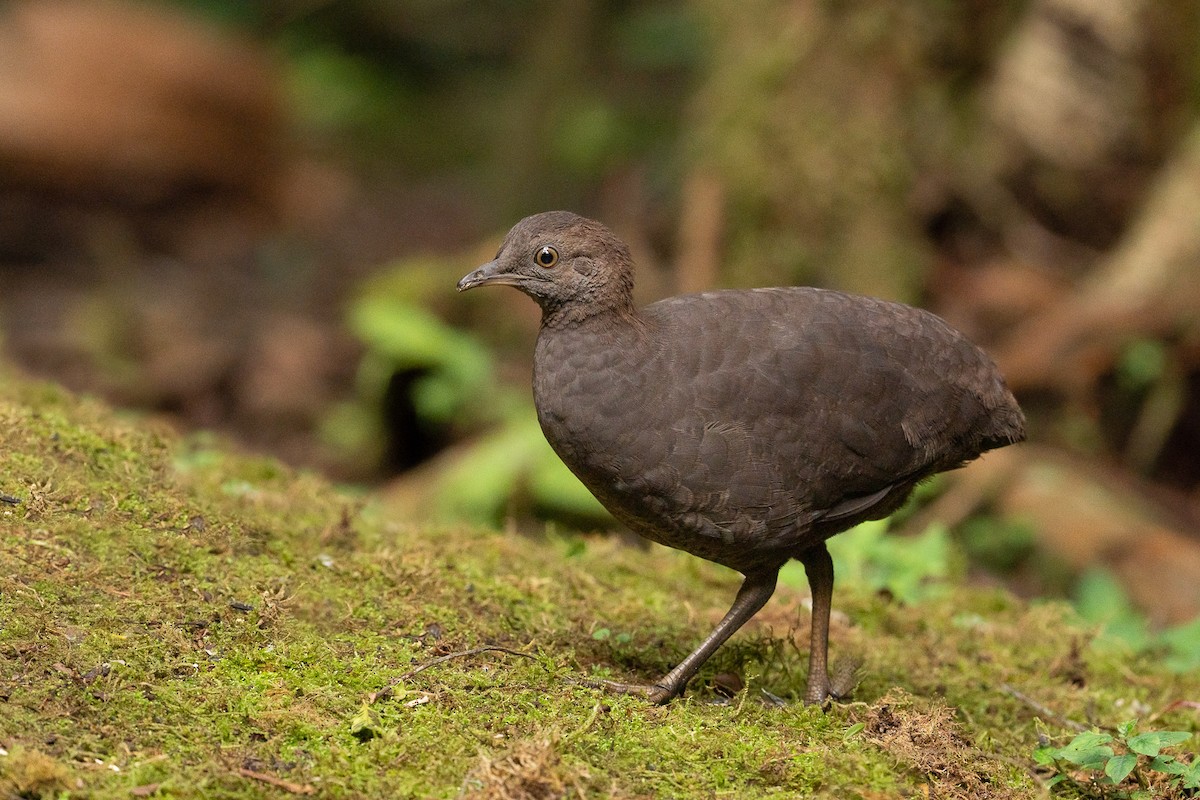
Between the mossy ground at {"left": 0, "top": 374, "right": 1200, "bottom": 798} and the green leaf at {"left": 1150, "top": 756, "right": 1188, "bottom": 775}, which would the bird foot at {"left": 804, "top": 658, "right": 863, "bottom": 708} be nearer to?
the mossy ground at {"left": 0, "top": 374, "right": 1200, "bottom": 798}

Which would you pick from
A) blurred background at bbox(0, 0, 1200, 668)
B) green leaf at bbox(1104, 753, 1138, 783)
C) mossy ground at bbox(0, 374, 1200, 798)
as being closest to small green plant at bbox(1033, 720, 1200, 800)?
green leaf at bbox(1104, 753, 1138, 783)

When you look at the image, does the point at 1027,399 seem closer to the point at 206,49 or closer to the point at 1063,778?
the point at 1063,778

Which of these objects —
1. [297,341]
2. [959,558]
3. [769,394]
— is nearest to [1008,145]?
[959,558]

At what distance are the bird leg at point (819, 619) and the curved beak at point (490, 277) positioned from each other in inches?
57.3

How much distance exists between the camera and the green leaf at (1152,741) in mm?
3934

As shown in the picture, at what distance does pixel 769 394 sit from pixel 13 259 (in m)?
11.1

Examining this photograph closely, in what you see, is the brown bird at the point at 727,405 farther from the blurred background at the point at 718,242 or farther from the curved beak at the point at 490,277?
the blurred background at the point at 718,242

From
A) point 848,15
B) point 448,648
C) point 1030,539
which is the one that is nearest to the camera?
point 448,648

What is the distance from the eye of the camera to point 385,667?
4207mm

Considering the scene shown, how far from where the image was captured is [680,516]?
4227 millimetres

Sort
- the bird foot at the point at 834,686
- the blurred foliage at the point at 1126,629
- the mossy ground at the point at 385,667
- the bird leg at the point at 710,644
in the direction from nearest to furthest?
1. the mossy ground at the point at 385,667
2. the bird leg at the point at 710,644
3. the bird foot at the point at 834,686
4. the blurred foliage at the point at 1126,629

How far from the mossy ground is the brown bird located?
0.45m

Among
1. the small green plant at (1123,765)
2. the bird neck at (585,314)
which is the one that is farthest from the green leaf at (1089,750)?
the bird neck at (585,314)

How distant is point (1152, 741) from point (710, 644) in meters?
1.44
